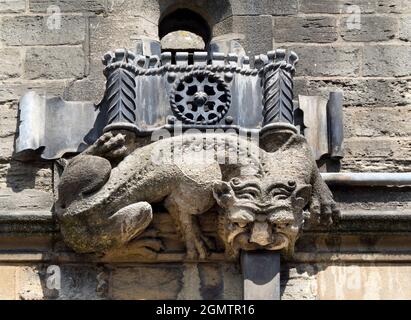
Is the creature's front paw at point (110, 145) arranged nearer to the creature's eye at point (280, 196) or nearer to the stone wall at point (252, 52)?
the stone wall at point (252, 52)

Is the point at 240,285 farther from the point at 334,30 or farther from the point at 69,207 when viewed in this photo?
the point at 334,30

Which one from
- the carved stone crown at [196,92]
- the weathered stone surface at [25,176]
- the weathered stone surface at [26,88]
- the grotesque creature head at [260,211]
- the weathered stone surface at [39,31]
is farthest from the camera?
the weathered stone surface at [39,31]

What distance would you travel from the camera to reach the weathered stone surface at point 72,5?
8750 mm

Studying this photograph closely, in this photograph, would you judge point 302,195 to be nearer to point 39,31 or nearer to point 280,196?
point 280,196

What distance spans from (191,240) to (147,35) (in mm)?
1249

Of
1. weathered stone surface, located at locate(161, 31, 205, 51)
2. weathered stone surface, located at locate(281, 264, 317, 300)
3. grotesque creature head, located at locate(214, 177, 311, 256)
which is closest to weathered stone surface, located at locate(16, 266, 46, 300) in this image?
grotesque creature head, located at locate(214, 177, 311, 256)

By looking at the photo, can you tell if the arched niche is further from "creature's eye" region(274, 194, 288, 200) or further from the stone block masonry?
"creature's eye" region(274, 194, 288, 200)

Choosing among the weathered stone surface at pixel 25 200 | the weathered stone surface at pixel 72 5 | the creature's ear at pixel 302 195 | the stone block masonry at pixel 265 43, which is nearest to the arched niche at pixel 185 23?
the stone block masonry at pixel 265 43

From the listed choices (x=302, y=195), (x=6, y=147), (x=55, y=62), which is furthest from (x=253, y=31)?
(x=6, y=147)

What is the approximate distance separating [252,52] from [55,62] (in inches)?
39.3

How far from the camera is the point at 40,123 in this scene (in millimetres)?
8375

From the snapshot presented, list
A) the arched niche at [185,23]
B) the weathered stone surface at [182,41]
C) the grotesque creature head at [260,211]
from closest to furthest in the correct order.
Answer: the grotesque creature head at [260,211]
the arched niche at [185,23]
the weathered stone surface at [182,41]

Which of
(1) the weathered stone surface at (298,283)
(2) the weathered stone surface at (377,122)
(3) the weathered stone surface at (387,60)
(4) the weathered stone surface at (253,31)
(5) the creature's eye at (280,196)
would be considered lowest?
(1) the weathered stone surface at (298,283)

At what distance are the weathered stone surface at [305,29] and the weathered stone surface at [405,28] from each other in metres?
0.34
